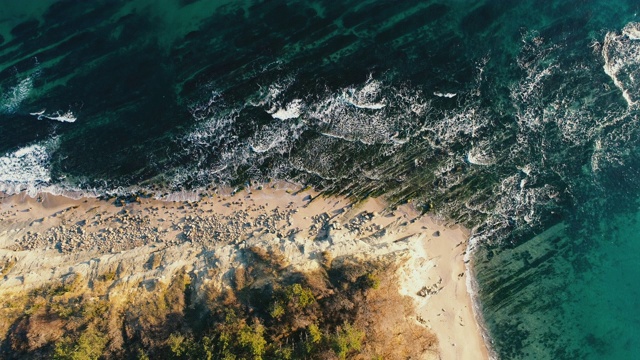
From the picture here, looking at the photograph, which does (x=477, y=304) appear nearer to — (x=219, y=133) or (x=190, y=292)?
(x=190, y=292)

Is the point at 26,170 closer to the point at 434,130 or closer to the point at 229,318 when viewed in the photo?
the point at 229,318

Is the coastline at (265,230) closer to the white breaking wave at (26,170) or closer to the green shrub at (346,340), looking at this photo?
the white breaking wave at (26,170)

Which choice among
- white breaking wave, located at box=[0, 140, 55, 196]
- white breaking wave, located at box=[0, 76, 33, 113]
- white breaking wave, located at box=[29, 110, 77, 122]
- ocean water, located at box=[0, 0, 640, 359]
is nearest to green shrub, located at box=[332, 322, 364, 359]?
ocean water, located at box=[0, 0, 640, 359]

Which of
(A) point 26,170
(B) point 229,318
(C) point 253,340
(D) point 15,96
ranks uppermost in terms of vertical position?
(D) point 15,96

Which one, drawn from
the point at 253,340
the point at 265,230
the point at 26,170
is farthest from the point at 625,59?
the point at 26,170

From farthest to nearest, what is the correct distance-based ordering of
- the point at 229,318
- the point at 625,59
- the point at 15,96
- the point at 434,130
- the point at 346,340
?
1. the point at 15,96
2. the point at 625,59
3. the point at 434,130
4. the point at 229,318
5. the point at 346,340

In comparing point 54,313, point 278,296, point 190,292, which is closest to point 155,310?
point 190,292

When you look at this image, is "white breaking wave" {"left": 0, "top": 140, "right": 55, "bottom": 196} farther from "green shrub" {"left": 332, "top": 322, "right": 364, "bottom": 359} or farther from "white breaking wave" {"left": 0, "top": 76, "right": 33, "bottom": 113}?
"green shrub" {"left": 332, "top": 322, "right": 364, "bottom": 359}
